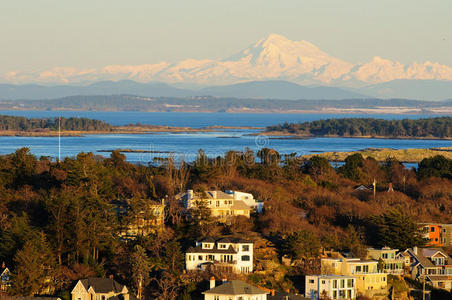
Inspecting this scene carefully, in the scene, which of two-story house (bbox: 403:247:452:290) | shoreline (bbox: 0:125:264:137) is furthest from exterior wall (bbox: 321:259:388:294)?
shoreline (bbox: 0:125:264:137)

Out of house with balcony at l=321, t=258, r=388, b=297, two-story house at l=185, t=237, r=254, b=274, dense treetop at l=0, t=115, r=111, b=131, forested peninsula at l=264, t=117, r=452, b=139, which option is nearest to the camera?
two-story house at l=185, t=237, r=254, b=274

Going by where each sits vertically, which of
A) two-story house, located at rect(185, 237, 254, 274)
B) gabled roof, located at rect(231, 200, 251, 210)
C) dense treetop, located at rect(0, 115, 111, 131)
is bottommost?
dense treetop, located at rect(0, 115, 111, 131)

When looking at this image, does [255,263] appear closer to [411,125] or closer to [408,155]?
[408,155]

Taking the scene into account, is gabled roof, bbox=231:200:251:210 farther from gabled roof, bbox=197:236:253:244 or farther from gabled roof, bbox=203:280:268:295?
gabled roof, bbox=203:280:268:295

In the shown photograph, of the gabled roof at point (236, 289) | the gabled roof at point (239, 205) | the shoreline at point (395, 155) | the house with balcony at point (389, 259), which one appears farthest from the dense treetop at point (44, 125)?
the gabled roof at point (236, 289)

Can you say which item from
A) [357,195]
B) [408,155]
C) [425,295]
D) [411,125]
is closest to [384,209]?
[357,195]

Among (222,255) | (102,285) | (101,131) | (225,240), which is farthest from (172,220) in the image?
(101,131)

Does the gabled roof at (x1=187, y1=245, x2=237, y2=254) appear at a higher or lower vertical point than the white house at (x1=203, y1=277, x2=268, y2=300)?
higher
